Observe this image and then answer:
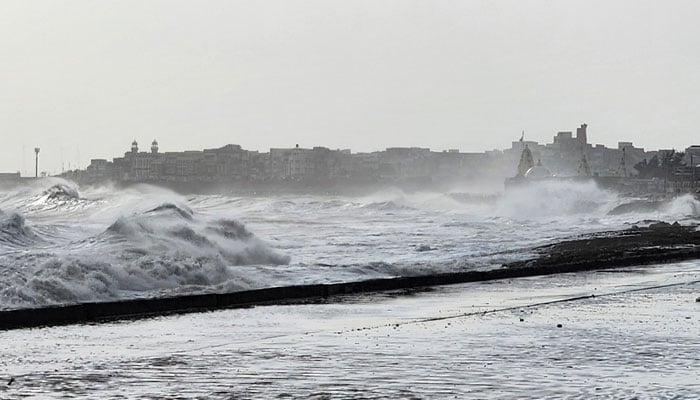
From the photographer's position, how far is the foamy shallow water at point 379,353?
716 cm

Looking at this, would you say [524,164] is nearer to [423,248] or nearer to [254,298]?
[423,248]

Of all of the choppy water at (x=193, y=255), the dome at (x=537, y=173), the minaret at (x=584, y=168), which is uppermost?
the minaret at (x=584, y=168)

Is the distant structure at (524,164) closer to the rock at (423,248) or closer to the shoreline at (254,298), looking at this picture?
the rock at (423,248)

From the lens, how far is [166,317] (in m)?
11.7

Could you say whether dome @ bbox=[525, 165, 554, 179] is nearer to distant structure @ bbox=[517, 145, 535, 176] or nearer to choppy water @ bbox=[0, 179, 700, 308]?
distant structure @ bbox=[517, 145, 535, 176]

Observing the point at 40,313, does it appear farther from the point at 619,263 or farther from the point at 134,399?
the point at 619,263

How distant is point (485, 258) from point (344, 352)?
19.5m

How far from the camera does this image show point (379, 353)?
8.86m

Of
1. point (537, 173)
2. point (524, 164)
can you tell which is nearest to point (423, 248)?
point (537, 173)

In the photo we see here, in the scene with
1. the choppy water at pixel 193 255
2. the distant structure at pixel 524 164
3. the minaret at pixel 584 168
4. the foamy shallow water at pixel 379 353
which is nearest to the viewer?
the foamy shallow water at pixel 379 353

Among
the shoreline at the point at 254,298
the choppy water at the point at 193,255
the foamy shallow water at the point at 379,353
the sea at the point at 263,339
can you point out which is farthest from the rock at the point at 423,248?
the foamy shallow water at the point at 379,353

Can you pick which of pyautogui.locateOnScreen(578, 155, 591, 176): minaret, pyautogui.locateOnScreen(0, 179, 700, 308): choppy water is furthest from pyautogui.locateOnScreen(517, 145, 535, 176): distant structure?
pyautogui.locateOnScreen(0, 179, 700, 308): choppy water

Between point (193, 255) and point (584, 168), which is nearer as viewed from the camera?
point (193, 255)

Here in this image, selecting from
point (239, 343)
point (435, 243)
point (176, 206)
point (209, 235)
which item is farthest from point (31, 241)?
point (239, 343)
